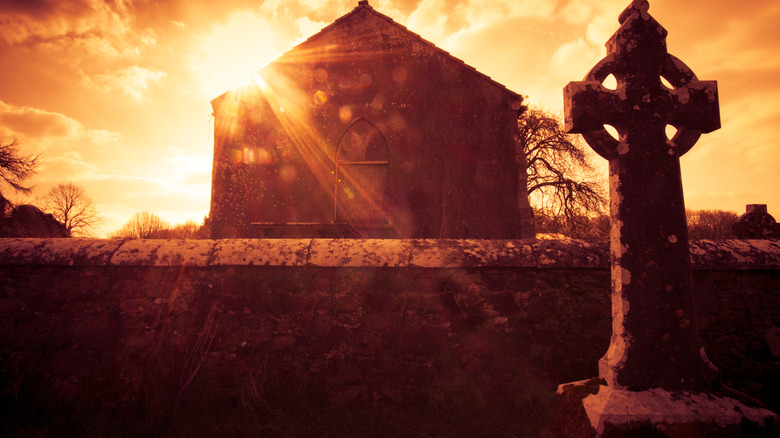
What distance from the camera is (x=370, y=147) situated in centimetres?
975

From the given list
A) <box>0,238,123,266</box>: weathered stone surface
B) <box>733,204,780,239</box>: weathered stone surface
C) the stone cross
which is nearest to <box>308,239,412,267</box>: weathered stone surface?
the stone cross

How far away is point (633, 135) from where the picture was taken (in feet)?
7.41

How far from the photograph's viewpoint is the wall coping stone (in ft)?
10.4

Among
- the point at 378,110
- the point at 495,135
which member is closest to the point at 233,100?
the point at 378,110

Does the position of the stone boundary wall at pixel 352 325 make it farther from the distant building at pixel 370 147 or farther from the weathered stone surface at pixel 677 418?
the distant building at pixel 370 147

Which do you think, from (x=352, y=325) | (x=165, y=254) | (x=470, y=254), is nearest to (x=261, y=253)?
(x=165, y=254)

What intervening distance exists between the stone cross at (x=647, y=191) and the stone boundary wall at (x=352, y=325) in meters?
1.00

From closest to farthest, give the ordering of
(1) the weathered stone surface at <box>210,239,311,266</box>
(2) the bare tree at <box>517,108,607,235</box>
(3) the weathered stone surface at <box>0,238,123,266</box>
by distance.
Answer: (1) the weathered stone surface at <box>210,239,311,266</box>
(3) the weathered stone surface at <box>0,238,123,266</box>
(2) the bare tree at <box>517,108,607,235</box>

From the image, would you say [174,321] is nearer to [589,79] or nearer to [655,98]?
[589,79]

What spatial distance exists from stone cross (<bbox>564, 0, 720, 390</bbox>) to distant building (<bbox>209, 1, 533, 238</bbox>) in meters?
6.89

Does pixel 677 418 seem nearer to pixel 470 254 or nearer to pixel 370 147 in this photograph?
pixel 470 254

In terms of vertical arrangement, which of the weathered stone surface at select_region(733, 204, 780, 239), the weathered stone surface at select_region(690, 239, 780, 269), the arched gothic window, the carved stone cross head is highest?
the arched gothic window

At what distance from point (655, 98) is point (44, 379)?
5.12 metres

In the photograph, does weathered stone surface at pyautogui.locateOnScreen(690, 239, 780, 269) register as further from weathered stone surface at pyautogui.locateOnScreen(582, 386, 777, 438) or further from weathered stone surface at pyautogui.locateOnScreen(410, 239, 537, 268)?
weathered stone surface at pyautogui.locateOnScreen(582, 386, 777, 438)
